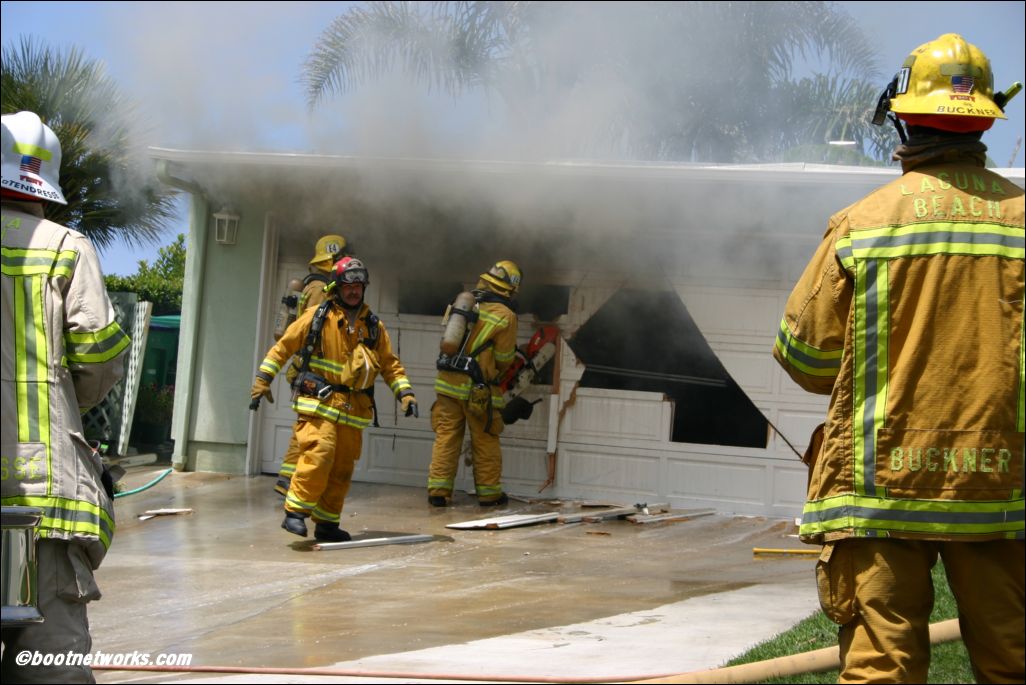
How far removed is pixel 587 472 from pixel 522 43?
450 cm

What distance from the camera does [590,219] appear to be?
31.0 ft

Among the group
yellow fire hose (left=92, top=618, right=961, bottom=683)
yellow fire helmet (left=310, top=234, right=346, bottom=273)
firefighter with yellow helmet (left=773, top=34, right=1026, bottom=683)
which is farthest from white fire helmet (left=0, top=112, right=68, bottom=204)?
yellow fire helmet (left=310, top=234, right=346, bottom=273)

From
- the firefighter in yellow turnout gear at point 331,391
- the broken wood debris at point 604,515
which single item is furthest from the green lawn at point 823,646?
the broken wood debris at point 604,515

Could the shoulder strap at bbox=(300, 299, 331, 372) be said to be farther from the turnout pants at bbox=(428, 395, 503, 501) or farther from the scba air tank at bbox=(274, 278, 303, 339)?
the scba air tank at bbox=(274, 278, 303, 339)

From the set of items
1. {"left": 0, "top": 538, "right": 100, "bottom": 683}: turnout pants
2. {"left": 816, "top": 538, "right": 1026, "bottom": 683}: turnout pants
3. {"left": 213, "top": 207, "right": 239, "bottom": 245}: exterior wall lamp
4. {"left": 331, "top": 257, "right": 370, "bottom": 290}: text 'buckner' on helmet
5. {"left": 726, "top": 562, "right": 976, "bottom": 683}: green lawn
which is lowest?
{"left": 726, "top": 562, "right": 976, "bottom": 683}: green lawn

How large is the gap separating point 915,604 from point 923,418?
0.43m

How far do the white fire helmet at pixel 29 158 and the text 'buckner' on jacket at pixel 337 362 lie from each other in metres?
4.06

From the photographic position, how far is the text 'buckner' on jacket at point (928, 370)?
261cm

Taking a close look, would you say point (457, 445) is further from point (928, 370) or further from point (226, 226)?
point (928, 370)

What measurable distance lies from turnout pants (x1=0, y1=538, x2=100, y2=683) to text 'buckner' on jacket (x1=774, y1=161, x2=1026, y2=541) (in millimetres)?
1916

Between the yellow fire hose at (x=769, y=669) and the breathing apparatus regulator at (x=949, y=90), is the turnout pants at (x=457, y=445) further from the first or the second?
the breathing apparatus regulator at (x=949, y=90)

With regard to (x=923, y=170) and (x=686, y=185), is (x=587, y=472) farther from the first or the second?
(x=923, y=170)

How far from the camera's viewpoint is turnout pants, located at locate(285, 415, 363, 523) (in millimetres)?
7172

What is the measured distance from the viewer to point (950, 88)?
9.12 feet
